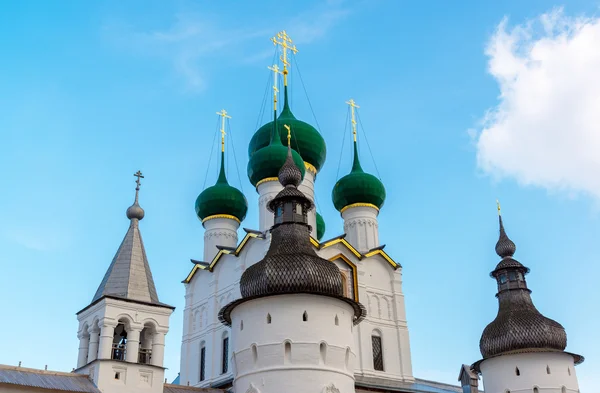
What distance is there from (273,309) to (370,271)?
7207 millimetres

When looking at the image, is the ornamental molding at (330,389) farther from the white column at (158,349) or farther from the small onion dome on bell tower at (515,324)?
the small onion dome on bell tower at (515,324)

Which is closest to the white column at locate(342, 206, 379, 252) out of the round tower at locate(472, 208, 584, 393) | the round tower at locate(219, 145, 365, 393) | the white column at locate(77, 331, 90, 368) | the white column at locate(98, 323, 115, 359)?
the round tower at locate(472, 208, 584, 393)

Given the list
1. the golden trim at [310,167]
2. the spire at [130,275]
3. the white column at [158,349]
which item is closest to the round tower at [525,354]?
the golden trim at [310,167]

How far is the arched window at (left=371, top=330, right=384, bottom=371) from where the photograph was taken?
18.8 meters

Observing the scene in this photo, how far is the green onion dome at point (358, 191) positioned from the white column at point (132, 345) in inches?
353

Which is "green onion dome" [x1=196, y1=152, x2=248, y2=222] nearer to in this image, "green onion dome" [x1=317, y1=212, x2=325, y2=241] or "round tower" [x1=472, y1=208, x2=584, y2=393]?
"green onion dome" [x1=317, y1=212, x2=325, y2=241]

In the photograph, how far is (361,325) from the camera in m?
18.9

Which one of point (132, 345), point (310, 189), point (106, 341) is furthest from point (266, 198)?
point (106, 341)

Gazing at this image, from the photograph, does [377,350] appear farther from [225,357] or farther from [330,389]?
[330,389]

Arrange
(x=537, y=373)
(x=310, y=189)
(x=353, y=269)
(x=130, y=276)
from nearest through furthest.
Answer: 1. (x=130, y=276)
2. (x=537, y=373)
3. (x=353, y=269)
4. (x=310, y=189)

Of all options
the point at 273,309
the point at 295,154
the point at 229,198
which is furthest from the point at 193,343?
the point at 273,309

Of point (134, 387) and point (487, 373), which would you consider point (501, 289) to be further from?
point (134, 387)

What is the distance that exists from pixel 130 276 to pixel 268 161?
612cm

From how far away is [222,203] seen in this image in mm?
21484
